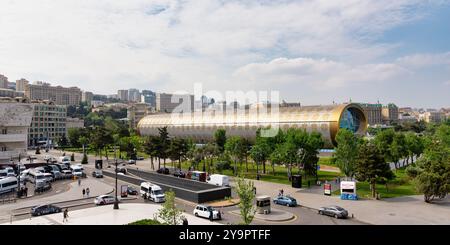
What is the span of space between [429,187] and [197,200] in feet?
71.7

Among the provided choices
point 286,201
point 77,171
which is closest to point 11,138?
point 77,171

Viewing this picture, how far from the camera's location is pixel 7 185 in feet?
129

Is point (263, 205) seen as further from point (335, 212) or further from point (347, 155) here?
point (347, 155)

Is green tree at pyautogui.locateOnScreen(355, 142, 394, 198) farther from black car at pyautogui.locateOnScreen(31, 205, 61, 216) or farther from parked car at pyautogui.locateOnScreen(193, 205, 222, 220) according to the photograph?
black car at pyautogui.locateOnScreen(31, 205, 61, 216)

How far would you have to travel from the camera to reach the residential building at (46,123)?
380 feet

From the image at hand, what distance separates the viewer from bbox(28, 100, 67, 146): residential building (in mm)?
115750

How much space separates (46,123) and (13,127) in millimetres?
69065

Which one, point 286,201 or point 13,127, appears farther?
point 13,127

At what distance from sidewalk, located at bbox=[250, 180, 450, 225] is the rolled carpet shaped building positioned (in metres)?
35.9

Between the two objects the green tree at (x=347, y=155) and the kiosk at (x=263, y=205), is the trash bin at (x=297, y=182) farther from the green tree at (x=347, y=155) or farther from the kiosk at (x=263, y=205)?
the kiosk at (x=263, y=205)

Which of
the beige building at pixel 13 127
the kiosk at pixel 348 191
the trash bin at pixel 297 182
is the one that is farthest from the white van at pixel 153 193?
the beige building at pixel 13 127

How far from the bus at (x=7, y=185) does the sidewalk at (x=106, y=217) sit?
15.9m

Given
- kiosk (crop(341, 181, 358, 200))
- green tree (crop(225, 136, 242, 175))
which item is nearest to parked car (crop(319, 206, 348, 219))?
kiosk (crop(341, 181, 358, 200))
